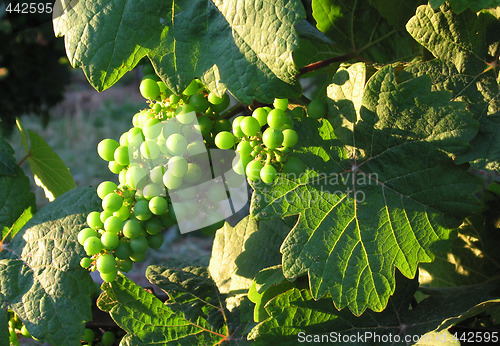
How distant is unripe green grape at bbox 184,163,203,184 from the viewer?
906mm

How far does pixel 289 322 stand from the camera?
94cm

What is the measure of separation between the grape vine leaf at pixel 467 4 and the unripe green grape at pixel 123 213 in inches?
25.6

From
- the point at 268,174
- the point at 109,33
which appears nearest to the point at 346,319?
the point at 268,174

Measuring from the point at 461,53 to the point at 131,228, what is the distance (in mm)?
670

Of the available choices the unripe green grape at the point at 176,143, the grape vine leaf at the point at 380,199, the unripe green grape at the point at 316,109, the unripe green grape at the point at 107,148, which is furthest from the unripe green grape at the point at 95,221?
the unripe green grape at the point at 316,109

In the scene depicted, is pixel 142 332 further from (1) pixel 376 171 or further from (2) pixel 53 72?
(2) pixel 53 72

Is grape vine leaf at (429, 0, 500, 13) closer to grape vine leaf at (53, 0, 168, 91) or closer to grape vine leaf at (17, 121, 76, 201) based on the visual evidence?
grape vine leaf at (53, 0, 168, 91)

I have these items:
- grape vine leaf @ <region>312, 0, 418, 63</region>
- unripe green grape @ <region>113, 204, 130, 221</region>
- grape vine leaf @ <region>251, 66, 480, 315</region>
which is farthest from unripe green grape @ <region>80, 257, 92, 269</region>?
grape vine leaf @ <region>312, 0, 418, 63</region>

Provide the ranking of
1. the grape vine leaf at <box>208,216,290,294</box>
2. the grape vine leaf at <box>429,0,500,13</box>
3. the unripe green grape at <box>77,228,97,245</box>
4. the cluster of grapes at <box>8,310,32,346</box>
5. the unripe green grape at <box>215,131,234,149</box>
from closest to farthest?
the grape vine leaf at <box>429,0,500,13</box>, the unripe green grape at <box>215,131,234,149</box>, the unripe green grape at <box>77,228,97,245</box>, the grape vine leaf at <box>208,216,290,294</box>, the cluster of grapes at <box>8,310,32,346</box>

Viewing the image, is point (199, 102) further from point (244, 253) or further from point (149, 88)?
point (244, 253)

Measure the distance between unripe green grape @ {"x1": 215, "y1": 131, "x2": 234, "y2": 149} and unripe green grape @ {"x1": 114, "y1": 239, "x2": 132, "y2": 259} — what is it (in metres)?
0.28

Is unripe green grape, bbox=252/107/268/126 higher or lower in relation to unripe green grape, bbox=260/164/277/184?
higher

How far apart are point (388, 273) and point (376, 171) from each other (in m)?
0.18

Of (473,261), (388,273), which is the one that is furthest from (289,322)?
(473,261)
